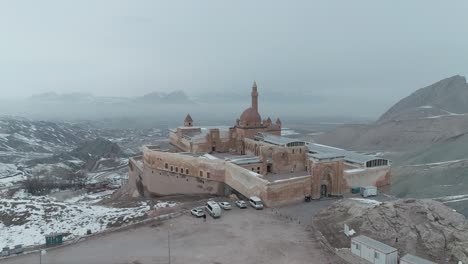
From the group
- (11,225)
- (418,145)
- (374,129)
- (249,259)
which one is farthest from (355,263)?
(374,129)

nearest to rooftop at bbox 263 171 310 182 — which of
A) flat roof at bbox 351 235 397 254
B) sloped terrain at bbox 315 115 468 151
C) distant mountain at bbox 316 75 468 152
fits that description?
flat roof at bbox 351 235 397 254

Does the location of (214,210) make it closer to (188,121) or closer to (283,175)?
(283,175)

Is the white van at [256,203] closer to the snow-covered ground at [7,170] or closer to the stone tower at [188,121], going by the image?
the stone tower at [188,121]

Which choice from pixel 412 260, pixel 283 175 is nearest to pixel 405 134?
pixel 283 175

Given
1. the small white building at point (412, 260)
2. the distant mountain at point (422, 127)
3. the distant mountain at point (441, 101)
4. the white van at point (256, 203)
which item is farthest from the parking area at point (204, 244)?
the distant mountain at point (441, 101)

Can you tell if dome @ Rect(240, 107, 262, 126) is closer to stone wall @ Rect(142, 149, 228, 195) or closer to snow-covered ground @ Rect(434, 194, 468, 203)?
stone wall @ Rect(142, 149, 228, 195)
